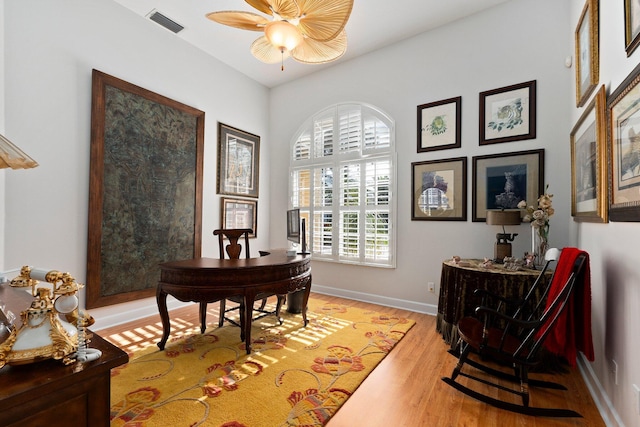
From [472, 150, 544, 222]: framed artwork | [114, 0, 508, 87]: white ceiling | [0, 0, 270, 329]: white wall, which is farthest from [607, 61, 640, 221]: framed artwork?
[0, 0, 270, 329]: white wall

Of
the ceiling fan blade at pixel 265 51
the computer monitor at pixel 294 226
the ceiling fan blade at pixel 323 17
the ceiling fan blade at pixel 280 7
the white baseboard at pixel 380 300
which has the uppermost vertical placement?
the ceiling fan blade at pixel 265 51

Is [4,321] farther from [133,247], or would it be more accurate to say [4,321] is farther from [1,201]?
[133,247]

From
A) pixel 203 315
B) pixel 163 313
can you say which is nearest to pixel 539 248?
pixel 203 315

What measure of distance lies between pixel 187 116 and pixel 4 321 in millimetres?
3652

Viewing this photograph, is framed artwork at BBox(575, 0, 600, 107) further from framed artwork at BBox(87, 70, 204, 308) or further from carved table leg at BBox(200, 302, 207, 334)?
framed artwork at BBox(87, 70, 204, 308)

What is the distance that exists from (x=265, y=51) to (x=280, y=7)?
786mm

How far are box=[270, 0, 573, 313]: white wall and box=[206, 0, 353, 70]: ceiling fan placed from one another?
5.54 ft

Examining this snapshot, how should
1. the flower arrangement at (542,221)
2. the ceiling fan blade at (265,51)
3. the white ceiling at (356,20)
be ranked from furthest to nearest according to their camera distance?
the white ceiling at (356,20) → the ceiling fan blade at (265,51) → the flower arrangement at (542,221)

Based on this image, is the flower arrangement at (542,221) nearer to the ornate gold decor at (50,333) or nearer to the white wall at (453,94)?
the white wall at (453,94)

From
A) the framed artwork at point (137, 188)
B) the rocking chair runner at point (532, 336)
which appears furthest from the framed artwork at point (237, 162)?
the rocking chair runner at point (532, 336)

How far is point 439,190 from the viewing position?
3855 mm

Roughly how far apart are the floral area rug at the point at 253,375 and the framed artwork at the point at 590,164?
6.62 feet

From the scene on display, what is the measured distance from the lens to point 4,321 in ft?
3.71

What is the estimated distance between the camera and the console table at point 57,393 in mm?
710
